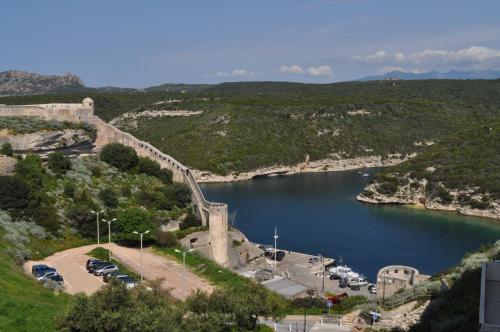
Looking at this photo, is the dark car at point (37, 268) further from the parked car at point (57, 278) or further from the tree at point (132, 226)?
the tree at point (132, 226)

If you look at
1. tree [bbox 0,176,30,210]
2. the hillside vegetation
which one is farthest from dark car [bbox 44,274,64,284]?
the hillside vegetation

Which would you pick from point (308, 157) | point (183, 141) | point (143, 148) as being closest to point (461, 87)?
point (308, 157)

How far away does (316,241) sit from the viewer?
148 ft

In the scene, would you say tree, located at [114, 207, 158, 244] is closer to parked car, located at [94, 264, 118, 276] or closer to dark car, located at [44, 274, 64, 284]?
parked car, located at [94, 264, 118, 276]

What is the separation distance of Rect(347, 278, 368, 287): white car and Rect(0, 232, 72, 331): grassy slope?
741 inches

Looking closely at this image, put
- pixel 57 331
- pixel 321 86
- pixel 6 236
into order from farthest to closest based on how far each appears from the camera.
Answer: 1. pixel 321 86
2. pixel 6 236
3. pixel 57 331

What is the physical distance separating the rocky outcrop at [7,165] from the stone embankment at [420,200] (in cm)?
3957

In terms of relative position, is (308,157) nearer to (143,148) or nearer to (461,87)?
(143,148)

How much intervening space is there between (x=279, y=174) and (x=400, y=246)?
131 ft

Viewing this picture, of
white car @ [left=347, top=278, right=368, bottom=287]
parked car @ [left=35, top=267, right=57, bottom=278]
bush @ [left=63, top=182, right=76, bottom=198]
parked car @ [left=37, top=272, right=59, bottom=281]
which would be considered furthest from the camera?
white car @ [left=347, top=278, right=368, bottom=287]

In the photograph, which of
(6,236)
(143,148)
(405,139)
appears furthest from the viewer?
(405,139)

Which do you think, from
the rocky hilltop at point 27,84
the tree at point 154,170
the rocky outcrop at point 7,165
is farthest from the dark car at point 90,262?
the rocky hilltop at point 27,84

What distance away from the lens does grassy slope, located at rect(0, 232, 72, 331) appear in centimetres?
1325

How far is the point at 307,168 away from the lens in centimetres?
8688
